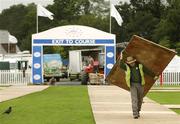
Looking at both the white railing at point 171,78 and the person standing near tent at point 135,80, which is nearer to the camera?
the person standing near tent at point 135,80

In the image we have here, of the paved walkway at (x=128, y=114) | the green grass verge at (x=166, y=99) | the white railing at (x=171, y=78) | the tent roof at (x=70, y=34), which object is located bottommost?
the paved walkway at (x=128, y=114)

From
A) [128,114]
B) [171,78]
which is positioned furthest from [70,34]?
[128,114]

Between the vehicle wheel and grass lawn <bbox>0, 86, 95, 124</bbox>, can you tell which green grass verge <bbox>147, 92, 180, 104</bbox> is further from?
the vehicle wheel

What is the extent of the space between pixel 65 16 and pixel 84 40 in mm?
79159

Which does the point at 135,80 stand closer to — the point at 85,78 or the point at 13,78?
the point at 85,78

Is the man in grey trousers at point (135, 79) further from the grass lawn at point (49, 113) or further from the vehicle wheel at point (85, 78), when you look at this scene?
the vehicle wheel at point (85, 78)

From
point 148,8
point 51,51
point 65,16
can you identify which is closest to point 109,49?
point 51,51

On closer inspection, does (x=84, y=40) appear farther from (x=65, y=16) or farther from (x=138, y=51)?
(x=65, y=16)

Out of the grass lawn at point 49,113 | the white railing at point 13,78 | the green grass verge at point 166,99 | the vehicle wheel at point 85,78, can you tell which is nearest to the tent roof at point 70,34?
the vehicle wheel at point 85,78

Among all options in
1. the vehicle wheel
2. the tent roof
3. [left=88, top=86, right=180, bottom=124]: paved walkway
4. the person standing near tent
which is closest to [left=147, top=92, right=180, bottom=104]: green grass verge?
[left=88, top=86, right=180, bottom=124]: paved walkway

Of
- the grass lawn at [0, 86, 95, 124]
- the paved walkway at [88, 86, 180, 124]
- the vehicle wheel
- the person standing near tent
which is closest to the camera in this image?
the grass lawn at [0, 86, 95, 124]

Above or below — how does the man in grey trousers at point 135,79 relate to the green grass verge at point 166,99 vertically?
above

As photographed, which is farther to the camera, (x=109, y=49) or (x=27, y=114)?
(x=109, y=49)

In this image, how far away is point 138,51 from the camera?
60.0 ft
